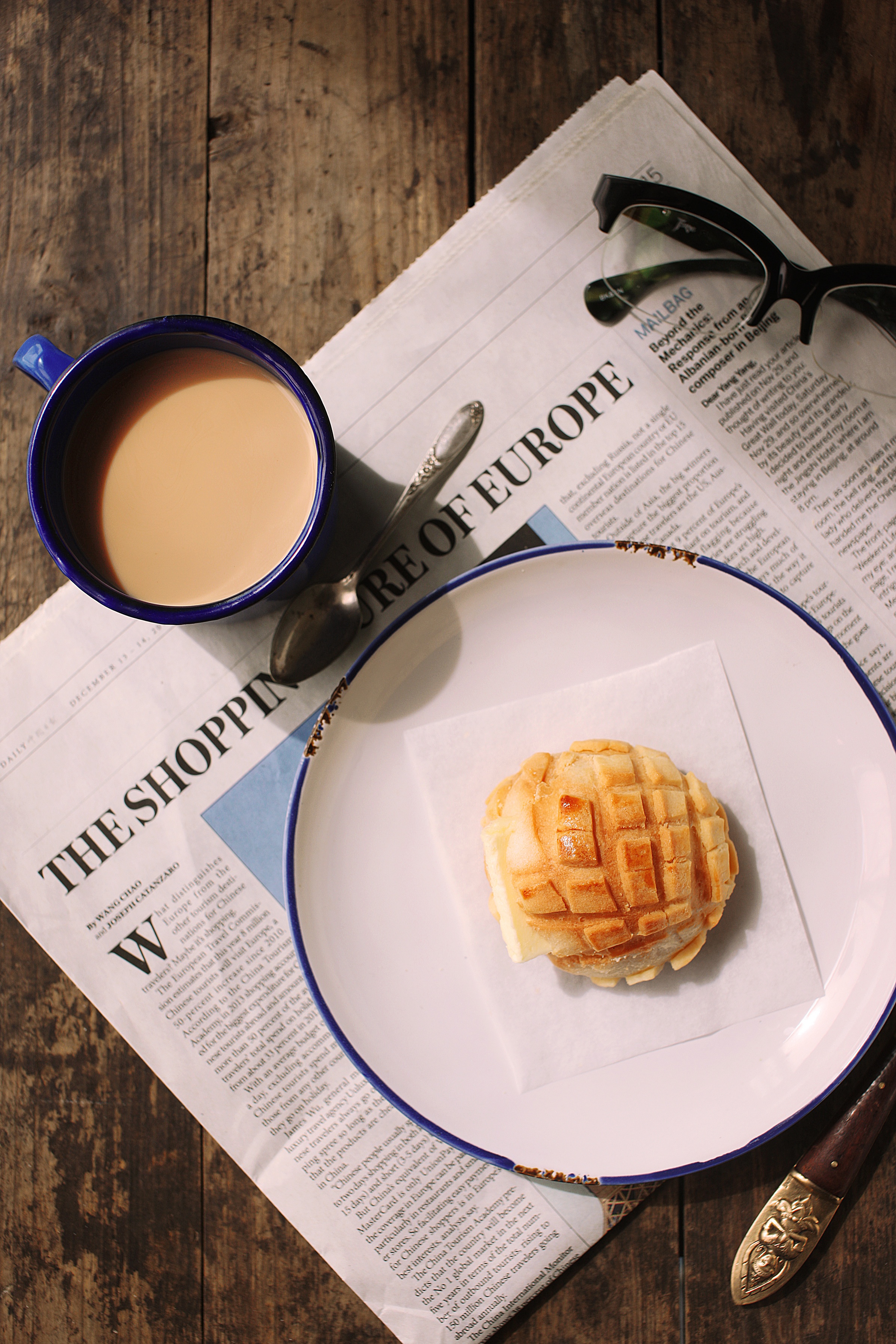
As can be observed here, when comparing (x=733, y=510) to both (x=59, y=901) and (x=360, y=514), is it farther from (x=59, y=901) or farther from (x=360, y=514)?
(x=59, y=901)

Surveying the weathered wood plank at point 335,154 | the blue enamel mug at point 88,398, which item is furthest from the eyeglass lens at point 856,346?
the blue enamel mug at point 88,398

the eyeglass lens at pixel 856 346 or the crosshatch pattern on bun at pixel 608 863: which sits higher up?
the eyeglass lens at pixel 856 346

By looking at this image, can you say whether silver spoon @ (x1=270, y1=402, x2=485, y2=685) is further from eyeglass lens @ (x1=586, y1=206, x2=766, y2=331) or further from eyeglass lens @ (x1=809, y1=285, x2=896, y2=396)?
eyeglass lens @ (x1=809, y1=285, x2=896, y2=396)

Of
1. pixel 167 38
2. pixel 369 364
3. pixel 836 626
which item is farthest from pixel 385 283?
pixel 836 626

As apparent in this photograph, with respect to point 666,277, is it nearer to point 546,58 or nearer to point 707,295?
point 707,295


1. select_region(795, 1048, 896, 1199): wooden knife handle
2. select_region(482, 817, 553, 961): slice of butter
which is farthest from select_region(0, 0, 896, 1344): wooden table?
select_region(795, 1048, 896, 1199): wooden knife handle

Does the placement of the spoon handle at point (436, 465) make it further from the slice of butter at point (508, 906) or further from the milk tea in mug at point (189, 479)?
the slice of butter at point (508, 906)

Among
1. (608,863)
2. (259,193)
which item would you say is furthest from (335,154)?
(608,863)
